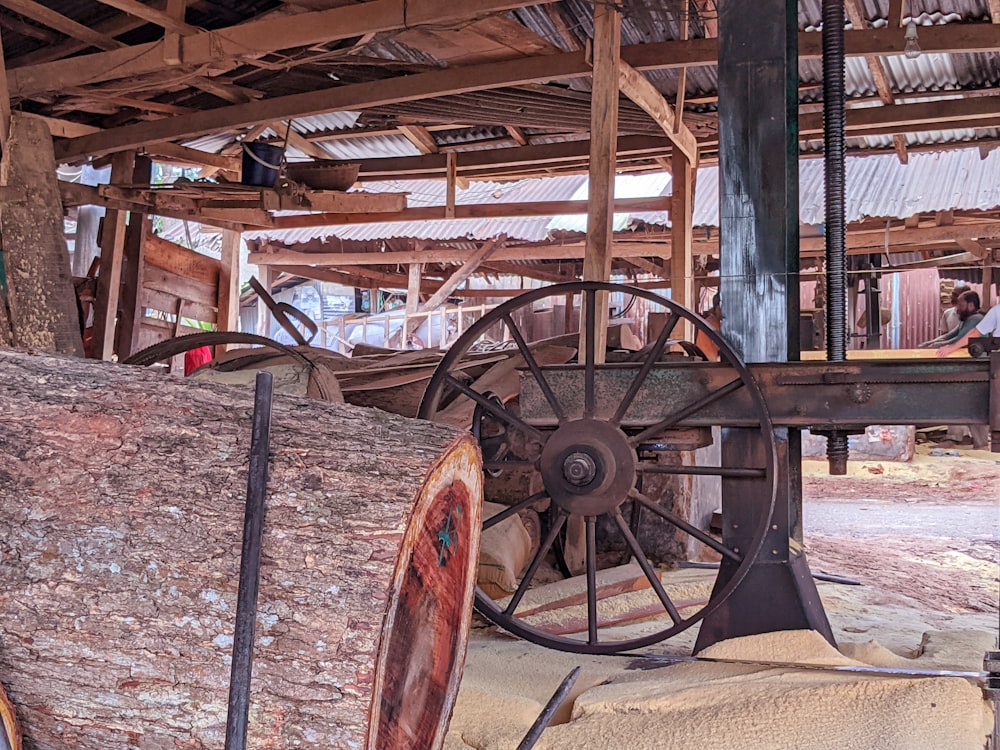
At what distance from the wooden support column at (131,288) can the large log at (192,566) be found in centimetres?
443

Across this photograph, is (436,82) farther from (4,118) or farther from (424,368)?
(4,118)

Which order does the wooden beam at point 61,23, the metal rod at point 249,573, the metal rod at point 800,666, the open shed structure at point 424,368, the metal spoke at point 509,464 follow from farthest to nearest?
the wooden beam at point 61,23 < the metal spoke at point 509,464 < the metal rod at point 800,666 < the open shed structure at point 424,368 < the metal rod at point 249,573

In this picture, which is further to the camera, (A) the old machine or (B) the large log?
(A) the old machine

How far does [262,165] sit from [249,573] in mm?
4065

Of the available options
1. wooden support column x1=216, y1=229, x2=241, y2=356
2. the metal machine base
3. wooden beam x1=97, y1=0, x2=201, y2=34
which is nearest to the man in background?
wooden support column x1=216, y1=229, x2=241, y2=356

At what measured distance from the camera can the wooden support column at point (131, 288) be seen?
6.27m

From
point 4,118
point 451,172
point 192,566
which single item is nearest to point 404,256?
point 451,172

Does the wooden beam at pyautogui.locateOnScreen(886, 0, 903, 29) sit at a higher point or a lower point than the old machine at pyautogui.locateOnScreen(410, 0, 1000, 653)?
higher

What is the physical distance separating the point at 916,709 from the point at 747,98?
227 cm

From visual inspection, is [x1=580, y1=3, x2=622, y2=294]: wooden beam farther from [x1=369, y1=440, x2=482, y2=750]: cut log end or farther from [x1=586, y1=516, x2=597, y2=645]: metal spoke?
[x1=369, y1=440, x2=482, y2=750]: cut log end

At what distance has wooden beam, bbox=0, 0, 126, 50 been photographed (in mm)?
4250

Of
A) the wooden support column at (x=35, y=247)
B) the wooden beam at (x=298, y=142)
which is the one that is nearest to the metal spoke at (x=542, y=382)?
the wooden support column at (x=35, y=247)

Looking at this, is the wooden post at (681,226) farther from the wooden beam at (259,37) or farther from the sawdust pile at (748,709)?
the sawdust pile at (748,709)

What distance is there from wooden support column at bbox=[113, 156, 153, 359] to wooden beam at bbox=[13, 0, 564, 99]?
174 centimetres
